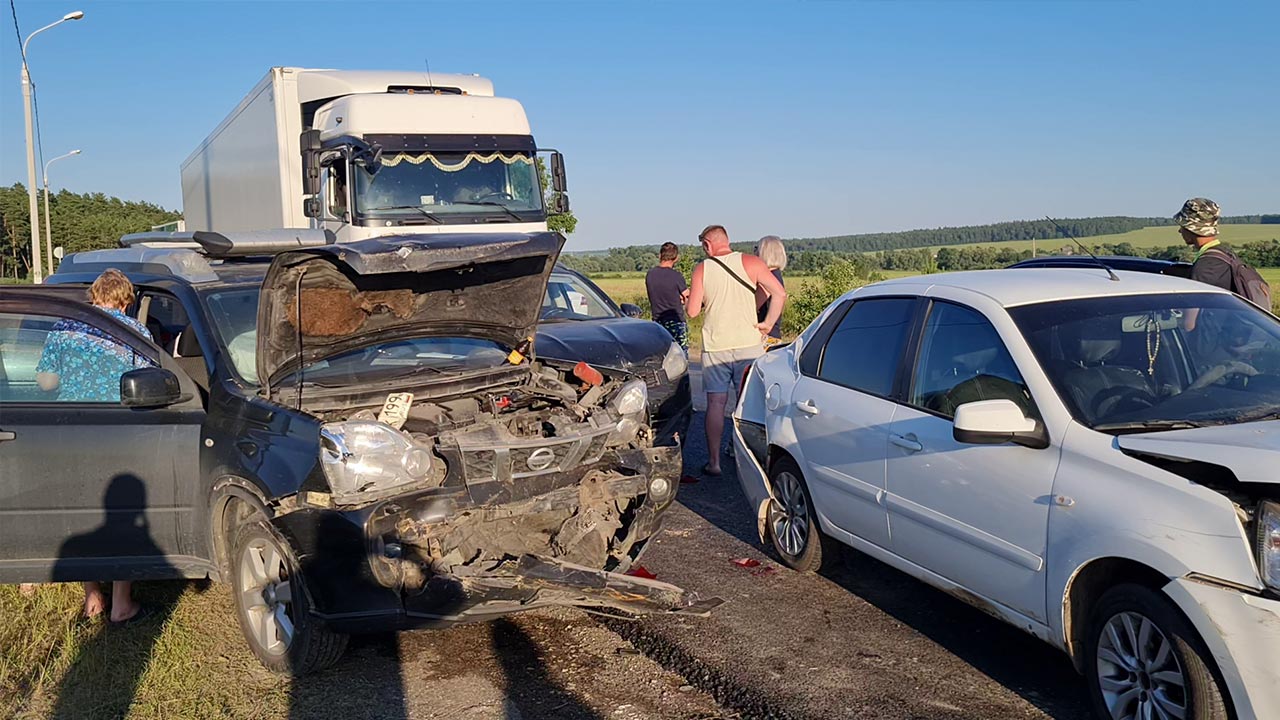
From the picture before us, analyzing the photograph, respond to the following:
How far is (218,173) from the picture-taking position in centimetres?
1644

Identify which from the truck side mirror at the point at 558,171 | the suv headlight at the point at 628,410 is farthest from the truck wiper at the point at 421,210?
the suv headlight at the point at 628,410

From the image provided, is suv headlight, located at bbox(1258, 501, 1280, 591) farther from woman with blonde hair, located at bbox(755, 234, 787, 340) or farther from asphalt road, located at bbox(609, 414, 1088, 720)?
woman with blonde hair, located at bbox(755, 234, 787, 340)

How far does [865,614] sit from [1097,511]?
180 centimetres

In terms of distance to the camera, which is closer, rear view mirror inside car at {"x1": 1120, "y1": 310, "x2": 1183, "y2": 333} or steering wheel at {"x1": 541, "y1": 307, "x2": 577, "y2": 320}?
rear view mirror inside car at {"x1": 1120, "y1": 310, "x2": 1183, "y2": 333}

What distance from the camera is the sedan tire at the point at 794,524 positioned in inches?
228

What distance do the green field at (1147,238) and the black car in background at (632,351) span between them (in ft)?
9.89

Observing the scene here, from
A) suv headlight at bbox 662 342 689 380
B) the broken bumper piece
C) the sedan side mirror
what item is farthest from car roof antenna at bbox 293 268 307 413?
suv headlight at bbox 662 342 689 380

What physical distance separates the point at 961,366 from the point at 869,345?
0.78 m

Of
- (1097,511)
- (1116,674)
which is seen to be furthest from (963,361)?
(1116,674)

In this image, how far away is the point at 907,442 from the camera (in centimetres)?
482

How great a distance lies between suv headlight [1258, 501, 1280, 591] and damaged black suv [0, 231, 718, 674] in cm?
227

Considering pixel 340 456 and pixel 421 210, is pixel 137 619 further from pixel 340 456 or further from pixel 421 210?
pixel 421 210

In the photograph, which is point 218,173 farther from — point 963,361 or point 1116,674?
point 1116,674

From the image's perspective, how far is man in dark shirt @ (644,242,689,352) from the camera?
37.4 ft
